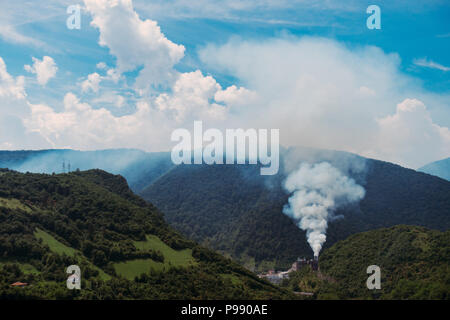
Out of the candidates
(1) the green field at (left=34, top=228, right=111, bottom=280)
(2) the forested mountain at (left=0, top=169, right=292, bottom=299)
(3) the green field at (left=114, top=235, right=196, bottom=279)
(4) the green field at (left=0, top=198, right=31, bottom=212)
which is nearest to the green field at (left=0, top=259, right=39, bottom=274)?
(2) the forested mountain at (left=0, top=169, right=292, bottom=299)

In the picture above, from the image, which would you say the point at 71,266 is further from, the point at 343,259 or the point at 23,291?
the point at 343,259

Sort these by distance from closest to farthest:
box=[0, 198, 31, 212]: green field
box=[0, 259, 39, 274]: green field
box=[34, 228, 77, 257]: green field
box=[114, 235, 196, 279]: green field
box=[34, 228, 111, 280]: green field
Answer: box=[0, 259, 39, 274]: green field, box=[34, 228, 111, 280]: green field, box=[34, 228, 77, 257]: green field, box=[114, 235, 196, 279]: green field, box=[0, 198, 31, 212]: green field

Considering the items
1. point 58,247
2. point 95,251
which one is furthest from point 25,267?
point 95,251

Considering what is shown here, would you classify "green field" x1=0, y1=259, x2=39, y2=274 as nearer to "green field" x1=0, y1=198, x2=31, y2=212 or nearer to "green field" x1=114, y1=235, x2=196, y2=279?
"green field" x1=114, y1=235, x2=196, y2=279

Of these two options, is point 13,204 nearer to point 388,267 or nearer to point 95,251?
point 95,251

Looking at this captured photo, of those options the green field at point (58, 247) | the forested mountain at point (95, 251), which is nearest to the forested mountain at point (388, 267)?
the forested mountain at point (95, 251)

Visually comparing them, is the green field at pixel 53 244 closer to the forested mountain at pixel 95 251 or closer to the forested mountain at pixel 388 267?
the forested mountain at pixel 95 251
